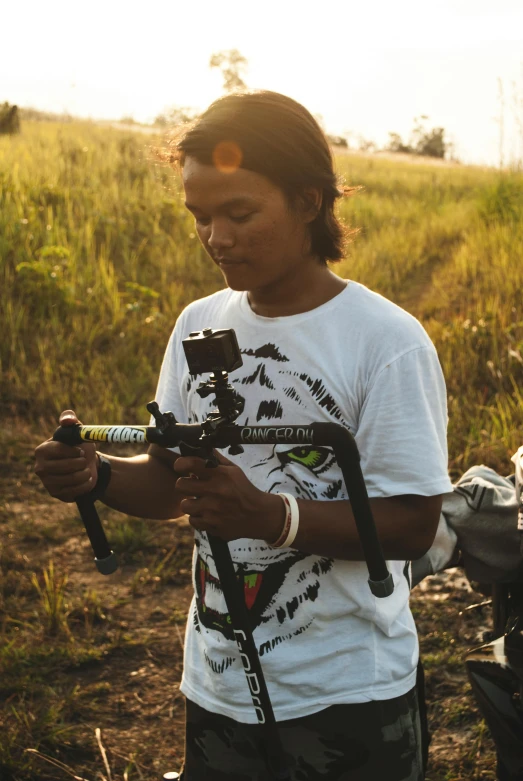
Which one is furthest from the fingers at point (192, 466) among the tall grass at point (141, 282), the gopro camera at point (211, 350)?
the tall grass at point (141, 282)

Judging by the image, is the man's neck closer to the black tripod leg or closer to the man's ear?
the man's ear

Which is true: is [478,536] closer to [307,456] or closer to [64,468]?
[307,456]

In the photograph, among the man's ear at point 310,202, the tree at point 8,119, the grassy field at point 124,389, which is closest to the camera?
the man's ear at point 310,202

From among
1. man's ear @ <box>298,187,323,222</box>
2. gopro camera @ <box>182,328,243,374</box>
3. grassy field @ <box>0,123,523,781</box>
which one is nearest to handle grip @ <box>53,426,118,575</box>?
gopro camera @ <box>182,328,243,374</box>

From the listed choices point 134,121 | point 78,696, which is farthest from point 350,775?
point 134,121

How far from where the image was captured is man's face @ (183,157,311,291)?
5.48ft

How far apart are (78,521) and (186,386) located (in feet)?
9.00

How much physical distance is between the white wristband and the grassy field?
0.98m

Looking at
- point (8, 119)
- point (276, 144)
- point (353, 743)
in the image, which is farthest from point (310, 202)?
point (8, 119)

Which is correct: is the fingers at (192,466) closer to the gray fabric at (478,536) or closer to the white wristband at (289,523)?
the white wristband at (289,523)

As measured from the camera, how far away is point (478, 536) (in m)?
2.04

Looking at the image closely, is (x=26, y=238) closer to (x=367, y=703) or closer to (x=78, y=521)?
(x=78, y=521)

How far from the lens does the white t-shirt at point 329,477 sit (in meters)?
1.58

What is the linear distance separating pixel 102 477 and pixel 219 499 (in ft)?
1.57
